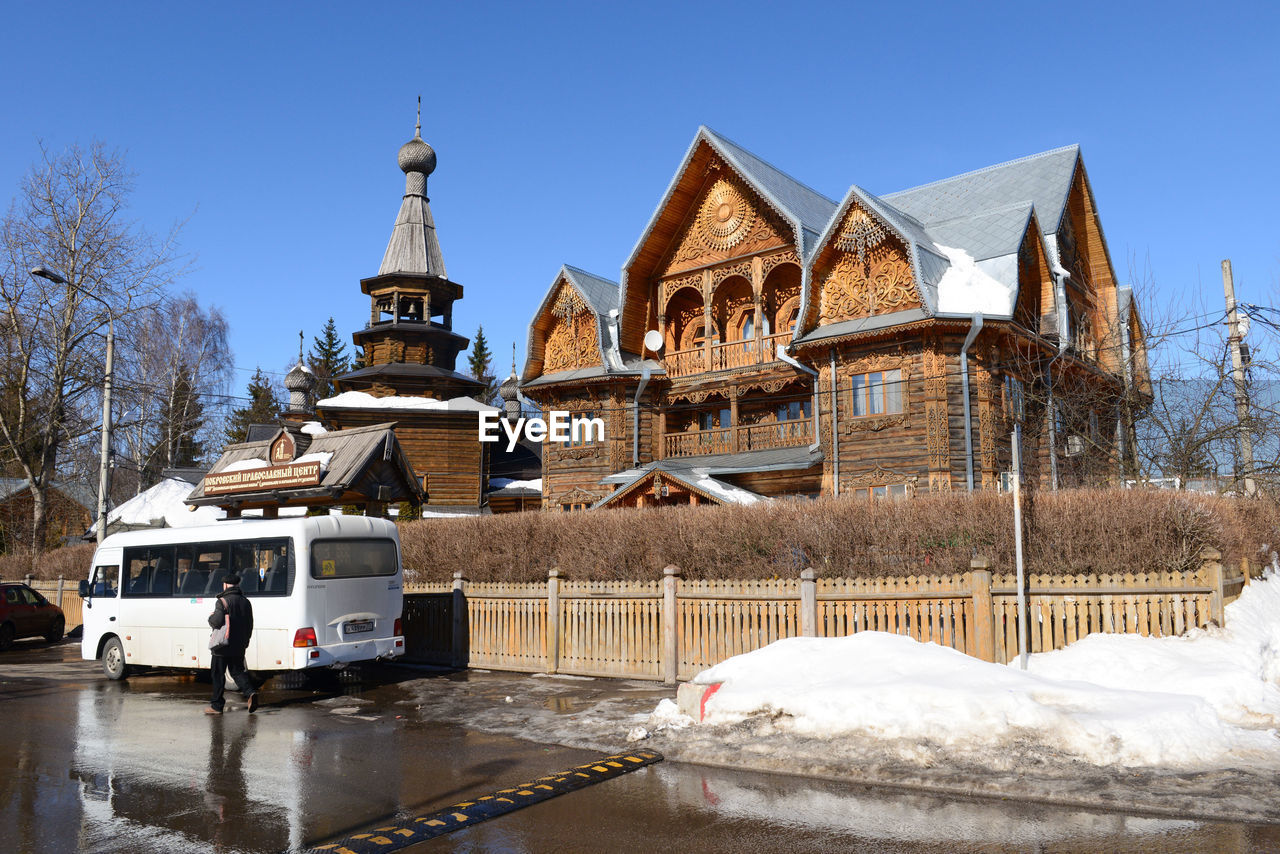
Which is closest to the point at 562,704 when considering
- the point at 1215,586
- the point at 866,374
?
the point at 1215,586

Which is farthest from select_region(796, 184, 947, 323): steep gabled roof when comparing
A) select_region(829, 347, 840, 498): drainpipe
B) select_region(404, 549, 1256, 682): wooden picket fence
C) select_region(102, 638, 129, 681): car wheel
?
select_region(102, 638, 129, 681): car wheel

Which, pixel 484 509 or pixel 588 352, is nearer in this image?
pixel 588 352

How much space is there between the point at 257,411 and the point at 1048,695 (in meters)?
71.7

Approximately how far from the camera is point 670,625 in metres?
13.7

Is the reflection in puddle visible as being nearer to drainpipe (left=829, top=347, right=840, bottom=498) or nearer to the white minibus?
the white minibus

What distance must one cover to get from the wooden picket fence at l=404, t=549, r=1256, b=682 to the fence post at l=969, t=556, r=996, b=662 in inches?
0.5

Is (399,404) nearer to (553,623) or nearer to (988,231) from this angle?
(988,231)

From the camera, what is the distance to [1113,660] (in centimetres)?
1011

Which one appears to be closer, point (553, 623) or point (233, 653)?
point (233, 653)

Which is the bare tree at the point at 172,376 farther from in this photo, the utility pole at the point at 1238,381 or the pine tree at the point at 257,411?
the utility pole at the point at 1238,381

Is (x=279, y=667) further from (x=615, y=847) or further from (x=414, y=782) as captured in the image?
(x=615, y=847)

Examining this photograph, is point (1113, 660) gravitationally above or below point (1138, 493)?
below

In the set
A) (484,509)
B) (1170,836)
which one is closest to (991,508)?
(1170,836)

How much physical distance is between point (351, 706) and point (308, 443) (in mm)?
13462
